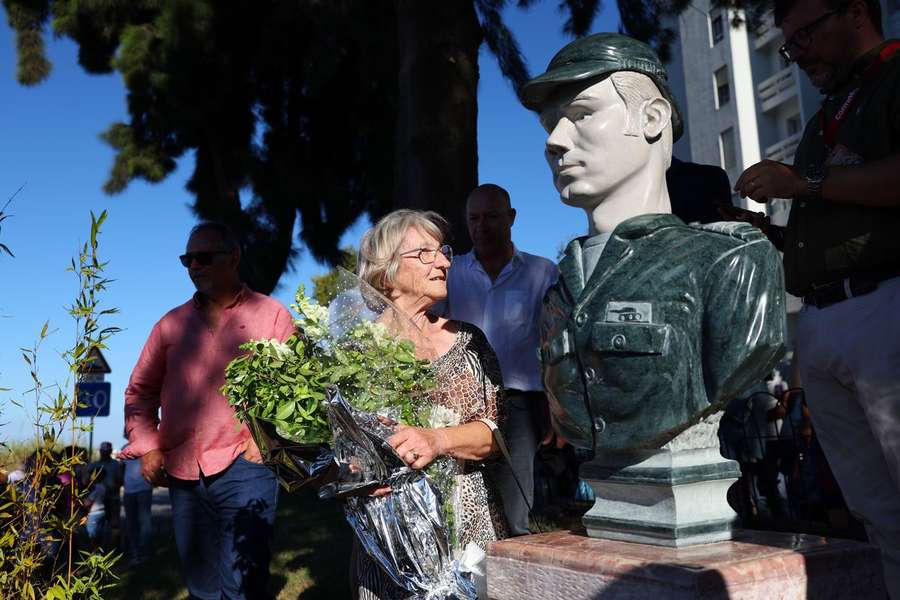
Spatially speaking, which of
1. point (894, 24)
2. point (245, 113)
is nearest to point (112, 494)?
point (245, 113)

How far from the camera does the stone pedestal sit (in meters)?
1.71

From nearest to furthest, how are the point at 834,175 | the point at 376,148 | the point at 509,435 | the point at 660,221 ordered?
the point at 660,221 < the point at 834,175 < the point at 509,435 < the point at 376,148

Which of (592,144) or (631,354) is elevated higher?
(592,144)

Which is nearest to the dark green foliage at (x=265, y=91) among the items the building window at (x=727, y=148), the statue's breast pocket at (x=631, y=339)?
the statue's breast pocket at (x=631, y=339)

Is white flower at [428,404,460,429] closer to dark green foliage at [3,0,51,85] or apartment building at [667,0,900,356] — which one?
dark green foliage at [3,0,51,85]

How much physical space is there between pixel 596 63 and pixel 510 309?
5.81ft

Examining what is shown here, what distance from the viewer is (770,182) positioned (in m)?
2.02

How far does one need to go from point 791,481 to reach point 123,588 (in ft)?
17.2

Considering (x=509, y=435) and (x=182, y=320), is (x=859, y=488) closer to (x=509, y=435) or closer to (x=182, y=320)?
(x=509, y=435)

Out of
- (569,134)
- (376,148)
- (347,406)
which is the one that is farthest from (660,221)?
(376,148)

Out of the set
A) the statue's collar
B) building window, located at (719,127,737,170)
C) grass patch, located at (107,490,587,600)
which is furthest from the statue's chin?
building window, located at (719,127,737,170)

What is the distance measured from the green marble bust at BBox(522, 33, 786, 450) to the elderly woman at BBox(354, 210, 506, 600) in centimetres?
43

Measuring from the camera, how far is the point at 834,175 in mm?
2027

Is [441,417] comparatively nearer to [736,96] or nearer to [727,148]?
[736,96]
